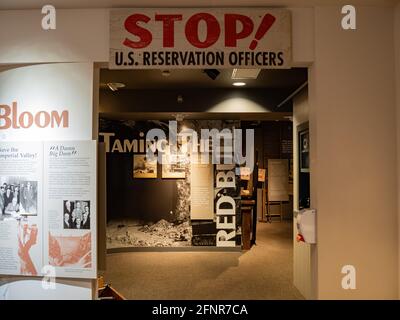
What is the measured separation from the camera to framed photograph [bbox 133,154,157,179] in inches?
282

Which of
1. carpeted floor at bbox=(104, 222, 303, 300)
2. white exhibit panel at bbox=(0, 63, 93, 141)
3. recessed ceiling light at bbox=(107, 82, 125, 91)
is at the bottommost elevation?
carpeted floor at bbox=(104, 222, 303, 300)

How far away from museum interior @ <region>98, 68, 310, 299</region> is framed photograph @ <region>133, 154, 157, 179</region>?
2cm

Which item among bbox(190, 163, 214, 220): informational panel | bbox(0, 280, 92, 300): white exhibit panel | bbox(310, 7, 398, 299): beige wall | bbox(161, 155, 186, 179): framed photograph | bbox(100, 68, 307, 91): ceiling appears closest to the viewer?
bbox(310, 7, 398, 299): beige wall

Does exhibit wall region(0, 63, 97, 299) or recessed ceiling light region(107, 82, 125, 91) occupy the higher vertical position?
recessed ceiling light region(107, 82, 125, 91)

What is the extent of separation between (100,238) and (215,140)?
14.5 ft

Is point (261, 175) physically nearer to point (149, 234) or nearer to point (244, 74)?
point (149, 234)

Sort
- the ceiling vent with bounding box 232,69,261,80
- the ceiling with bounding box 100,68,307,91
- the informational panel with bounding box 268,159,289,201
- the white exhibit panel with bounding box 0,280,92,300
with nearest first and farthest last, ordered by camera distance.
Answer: the white exhibit panel with bounding box 0,280,92,300, the ceiling vent with bounding box 232,69,261,80, the ceiling with bounding box 100,68,307,91, the informational panel with bounding box 268,159,289,201

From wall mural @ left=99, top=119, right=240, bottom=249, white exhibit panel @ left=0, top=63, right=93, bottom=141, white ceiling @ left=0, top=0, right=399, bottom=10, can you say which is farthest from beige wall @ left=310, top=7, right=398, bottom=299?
wall mural @ left=99, top=119, right=240, bottom=249

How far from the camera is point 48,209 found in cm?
289

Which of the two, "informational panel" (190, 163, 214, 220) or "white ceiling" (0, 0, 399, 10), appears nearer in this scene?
"white ceiling" (0, 0, 399, 10)

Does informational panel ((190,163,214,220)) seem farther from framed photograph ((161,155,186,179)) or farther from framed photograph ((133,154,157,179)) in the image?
framed photograph ((133,154,157,179))

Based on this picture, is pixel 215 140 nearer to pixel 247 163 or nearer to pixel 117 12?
pixel 247 163

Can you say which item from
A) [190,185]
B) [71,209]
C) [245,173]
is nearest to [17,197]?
[71,209]
